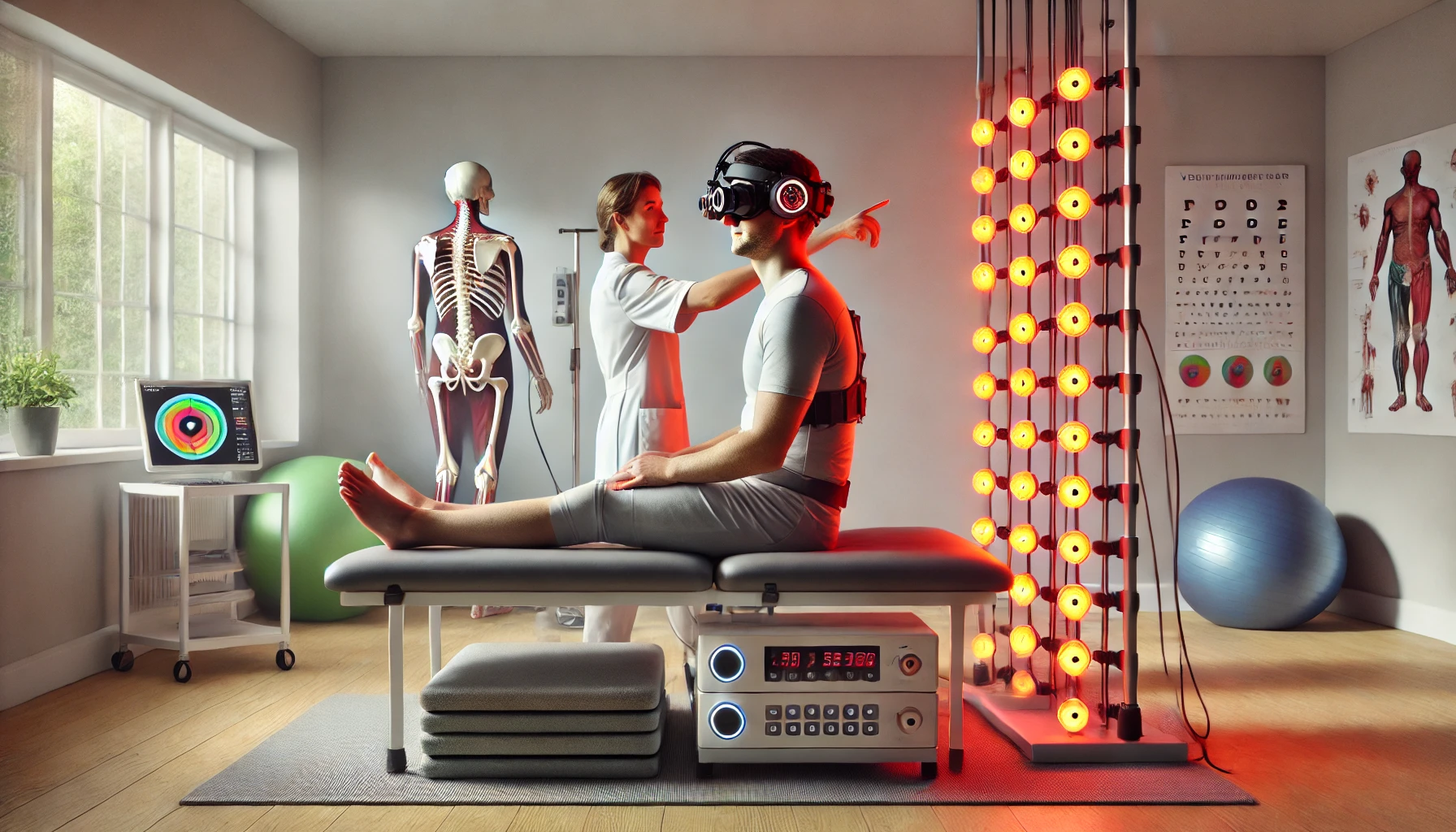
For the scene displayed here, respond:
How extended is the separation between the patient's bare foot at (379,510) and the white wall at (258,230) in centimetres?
145

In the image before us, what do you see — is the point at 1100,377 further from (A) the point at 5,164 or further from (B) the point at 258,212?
(B) the point at 258,212

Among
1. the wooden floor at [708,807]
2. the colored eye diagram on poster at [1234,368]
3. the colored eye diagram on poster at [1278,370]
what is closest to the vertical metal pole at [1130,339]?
the wooden floor at [708,807]

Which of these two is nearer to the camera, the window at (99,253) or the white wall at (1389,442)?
the window at (99,253)

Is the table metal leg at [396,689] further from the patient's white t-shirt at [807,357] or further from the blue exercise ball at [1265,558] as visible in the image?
the blue exercise ball at [1265,558]

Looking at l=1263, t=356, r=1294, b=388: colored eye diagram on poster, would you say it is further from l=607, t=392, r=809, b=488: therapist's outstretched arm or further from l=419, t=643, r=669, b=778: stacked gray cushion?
l=419, t=643, r=669, b=778: stacked gray cushion

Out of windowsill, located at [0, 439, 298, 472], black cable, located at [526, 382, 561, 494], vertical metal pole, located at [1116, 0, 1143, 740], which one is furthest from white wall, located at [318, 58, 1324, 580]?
vertical metal pole, located at [1116, 0, 1143, 740]

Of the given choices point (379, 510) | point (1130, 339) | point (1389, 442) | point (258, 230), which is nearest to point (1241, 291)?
point (1389, 442)

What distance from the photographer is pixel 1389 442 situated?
431cm

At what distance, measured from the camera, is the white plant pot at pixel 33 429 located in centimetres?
297

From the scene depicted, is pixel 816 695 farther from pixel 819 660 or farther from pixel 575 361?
pixel 575 361

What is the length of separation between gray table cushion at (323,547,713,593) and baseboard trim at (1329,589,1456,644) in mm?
Answer: 3422

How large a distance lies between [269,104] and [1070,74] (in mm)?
3405

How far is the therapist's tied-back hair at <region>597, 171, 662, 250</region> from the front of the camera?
2783 millimetres

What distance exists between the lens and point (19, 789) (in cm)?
219
